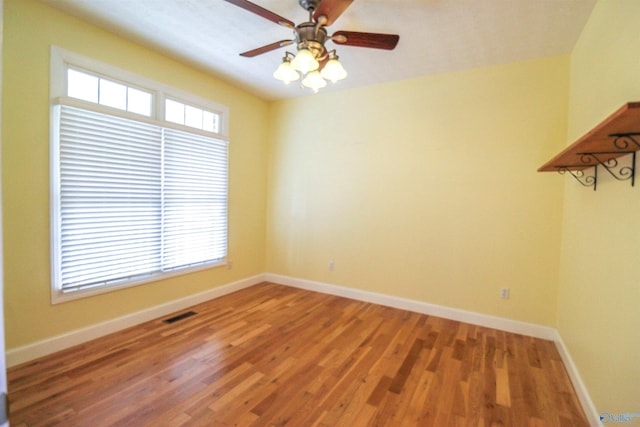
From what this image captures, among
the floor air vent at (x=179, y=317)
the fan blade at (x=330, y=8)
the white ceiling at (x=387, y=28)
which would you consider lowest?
the floor air vent at (x=179, y=317)

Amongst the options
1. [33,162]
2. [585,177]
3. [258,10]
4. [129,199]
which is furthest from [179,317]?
[585,177]

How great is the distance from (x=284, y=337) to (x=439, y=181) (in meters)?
2.39

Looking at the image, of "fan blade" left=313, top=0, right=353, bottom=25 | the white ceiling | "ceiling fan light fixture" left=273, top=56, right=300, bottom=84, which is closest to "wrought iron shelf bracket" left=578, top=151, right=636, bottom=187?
the white ceiling

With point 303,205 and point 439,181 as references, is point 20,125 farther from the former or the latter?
point 439,181

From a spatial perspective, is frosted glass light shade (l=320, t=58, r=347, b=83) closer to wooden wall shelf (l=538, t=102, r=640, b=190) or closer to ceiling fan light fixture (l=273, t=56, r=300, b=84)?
ceiling fan light fixture (l=273, t=56, r=300, b=84)

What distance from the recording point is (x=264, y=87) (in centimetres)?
417

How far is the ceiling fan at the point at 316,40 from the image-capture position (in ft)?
6.53

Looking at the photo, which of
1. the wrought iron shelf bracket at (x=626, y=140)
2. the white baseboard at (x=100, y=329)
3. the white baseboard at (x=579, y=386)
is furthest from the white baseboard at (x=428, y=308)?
the wrought iron shelf bracket at (x=626, y=140)

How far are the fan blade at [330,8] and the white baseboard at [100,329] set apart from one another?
10.4 feet

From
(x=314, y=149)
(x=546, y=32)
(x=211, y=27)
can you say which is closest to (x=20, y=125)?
(x=211, y=27)

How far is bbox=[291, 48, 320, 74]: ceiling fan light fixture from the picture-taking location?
6.87 ft

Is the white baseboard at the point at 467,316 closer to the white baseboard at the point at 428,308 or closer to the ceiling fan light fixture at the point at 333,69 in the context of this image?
the white baseboard at the point at 428,308

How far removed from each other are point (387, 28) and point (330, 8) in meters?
0.99

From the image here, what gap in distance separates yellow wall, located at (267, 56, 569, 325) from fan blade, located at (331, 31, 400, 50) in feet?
5.11
